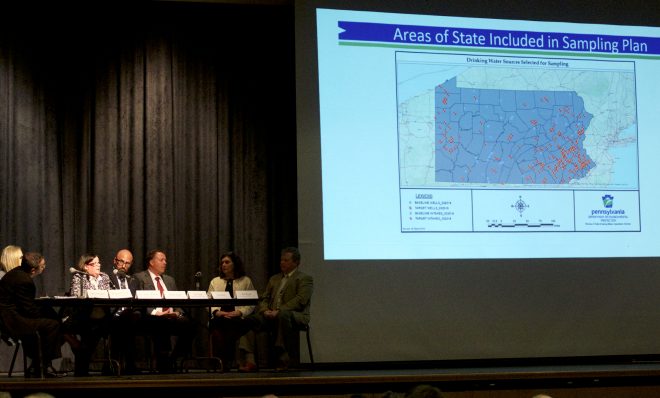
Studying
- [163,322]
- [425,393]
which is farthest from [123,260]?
[425,393]

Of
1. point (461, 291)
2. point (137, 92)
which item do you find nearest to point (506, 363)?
point (461, 291)

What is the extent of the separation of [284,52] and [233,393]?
397 cm

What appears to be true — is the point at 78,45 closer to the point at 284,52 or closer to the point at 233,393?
the point at 284,52

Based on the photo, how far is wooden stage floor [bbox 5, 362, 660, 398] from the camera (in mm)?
5414

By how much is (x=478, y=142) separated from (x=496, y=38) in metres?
0.96

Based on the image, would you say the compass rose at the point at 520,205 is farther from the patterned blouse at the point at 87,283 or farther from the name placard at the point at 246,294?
the patterned blouse at the point at 87,283

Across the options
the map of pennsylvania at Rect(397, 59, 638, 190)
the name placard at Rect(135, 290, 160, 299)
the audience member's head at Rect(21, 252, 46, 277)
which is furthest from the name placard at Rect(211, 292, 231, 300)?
the map of pennsylvania at Rect(397, 59, 638, 190)

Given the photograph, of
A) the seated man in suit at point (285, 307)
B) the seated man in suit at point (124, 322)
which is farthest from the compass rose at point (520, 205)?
the seated man in suit at point (124, 322)

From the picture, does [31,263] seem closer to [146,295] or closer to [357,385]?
[146,295]

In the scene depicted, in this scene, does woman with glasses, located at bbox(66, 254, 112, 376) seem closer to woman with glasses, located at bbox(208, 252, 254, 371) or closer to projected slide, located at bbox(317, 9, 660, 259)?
woman with glasses, located at bbox(208, 252, 254, 371)

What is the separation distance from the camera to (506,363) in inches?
295

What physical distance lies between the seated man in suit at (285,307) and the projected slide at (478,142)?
561mm

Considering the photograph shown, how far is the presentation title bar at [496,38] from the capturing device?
746 centimetres

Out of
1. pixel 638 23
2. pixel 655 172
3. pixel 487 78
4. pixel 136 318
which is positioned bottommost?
pixel 136 318
